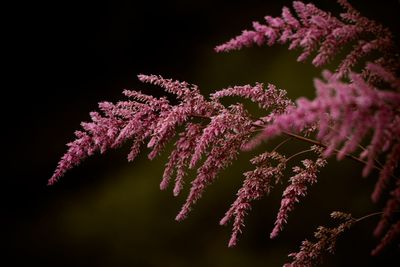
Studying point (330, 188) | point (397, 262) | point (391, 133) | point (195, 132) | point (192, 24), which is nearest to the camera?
point (391, 133)

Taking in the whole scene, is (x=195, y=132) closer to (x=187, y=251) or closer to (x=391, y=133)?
(x=391, y=133)

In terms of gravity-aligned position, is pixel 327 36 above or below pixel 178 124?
above

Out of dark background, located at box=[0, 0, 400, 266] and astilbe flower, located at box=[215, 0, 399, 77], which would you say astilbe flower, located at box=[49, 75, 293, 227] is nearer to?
astilbe flower, located at box=[215, 0, 399, 77]

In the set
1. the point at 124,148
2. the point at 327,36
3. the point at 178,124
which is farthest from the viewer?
the point at 124,148

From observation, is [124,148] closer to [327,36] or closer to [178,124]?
[178,124]

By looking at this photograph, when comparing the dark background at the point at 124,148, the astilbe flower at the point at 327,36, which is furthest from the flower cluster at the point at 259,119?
the dark background at the point at 124,148

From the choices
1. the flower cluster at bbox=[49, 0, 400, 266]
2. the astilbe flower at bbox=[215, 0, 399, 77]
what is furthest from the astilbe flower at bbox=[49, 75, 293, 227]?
the astilbe flower at bbox=[215, 0, 399, 77]

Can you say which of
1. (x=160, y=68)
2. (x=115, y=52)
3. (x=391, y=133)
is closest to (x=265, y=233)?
(x=160, y=68)

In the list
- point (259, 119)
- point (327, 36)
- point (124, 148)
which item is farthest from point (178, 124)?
point (124, 148)

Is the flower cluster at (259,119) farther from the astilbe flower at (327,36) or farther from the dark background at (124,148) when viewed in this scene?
the dark background at (124,148)
